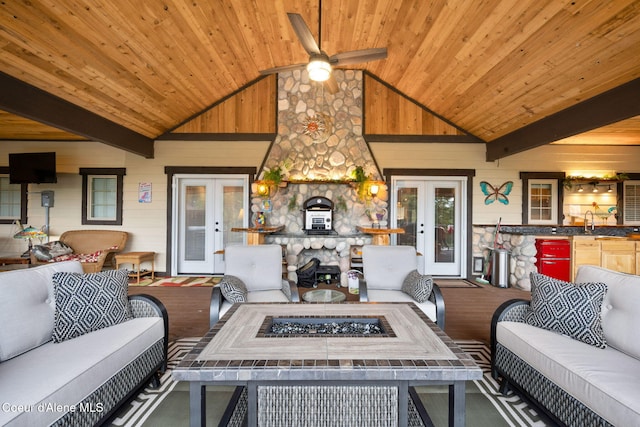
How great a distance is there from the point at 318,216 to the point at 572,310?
14.0ft

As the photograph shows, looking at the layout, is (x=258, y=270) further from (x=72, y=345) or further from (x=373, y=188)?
(x=373, y=188)

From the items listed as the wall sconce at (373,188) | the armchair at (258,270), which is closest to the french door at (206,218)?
the wall sconce at (373,188)

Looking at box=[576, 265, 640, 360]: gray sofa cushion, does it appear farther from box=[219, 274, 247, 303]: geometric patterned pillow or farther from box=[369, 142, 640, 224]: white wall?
box=[369, 142, 640, 224]: white wall

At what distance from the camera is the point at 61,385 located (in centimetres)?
145

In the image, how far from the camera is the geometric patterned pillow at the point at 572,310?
6.53 ft

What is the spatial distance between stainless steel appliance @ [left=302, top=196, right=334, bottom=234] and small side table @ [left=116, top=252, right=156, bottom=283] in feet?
10.0

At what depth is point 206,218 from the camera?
20.9ft

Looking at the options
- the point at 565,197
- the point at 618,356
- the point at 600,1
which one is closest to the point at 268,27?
the point at 600,1

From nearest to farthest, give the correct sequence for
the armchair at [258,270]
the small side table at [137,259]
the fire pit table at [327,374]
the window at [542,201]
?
the fire pit table at [327,374], the armchair at [258,270], the small side table at [137,259], the window at [542,201]

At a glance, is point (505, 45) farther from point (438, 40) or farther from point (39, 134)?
point (39, 134)

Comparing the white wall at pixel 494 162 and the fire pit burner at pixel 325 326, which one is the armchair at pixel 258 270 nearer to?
the fire pit burner at pixel 325 326

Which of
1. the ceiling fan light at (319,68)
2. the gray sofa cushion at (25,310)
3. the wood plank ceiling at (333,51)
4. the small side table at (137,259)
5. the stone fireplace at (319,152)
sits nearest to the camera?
the gray sofa cushion at (25,310)

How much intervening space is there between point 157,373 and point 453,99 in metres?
5.64

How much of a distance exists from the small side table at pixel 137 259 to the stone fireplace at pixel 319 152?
7.14 ft
